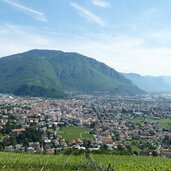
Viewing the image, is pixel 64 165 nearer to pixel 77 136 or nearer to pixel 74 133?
pixel 77 136

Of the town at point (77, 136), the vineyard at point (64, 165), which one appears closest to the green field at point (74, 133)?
the town at point (77, 136)

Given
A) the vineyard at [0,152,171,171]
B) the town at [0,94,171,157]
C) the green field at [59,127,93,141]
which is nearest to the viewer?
the vineyard at [0,152,171,171]

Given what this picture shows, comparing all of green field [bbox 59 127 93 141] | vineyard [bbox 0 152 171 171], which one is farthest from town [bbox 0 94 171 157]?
vineyard [bbox 0 152 171 171]

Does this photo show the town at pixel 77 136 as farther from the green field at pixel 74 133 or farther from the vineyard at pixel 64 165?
the vineyard at pixel 64 165

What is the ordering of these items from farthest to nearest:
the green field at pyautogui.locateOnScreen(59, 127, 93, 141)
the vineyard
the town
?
the green field at pyautogui.locateOnScreen(59, 127, 93, 141)
the town
the vineyard

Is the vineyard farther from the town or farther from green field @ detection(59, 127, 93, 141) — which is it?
green field @ detection(59, 127, 93, 141)

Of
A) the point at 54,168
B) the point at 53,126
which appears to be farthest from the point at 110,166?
the point at 53,126

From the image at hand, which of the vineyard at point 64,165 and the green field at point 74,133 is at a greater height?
the vineyard at point 64,165

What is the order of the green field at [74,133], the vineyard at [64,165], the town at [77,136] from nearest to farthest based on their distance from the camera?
the vineyard at [64,165], the town at [77,136], the green field at [74,133]

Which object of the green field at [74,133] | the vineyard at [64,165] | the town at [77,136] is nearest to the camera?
the vineyard at [64,165]

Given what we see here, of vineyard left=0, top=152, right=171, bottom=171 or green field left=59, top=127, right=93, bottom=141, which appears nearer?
vineyard left=0, top=152, right=171, bottom=171
